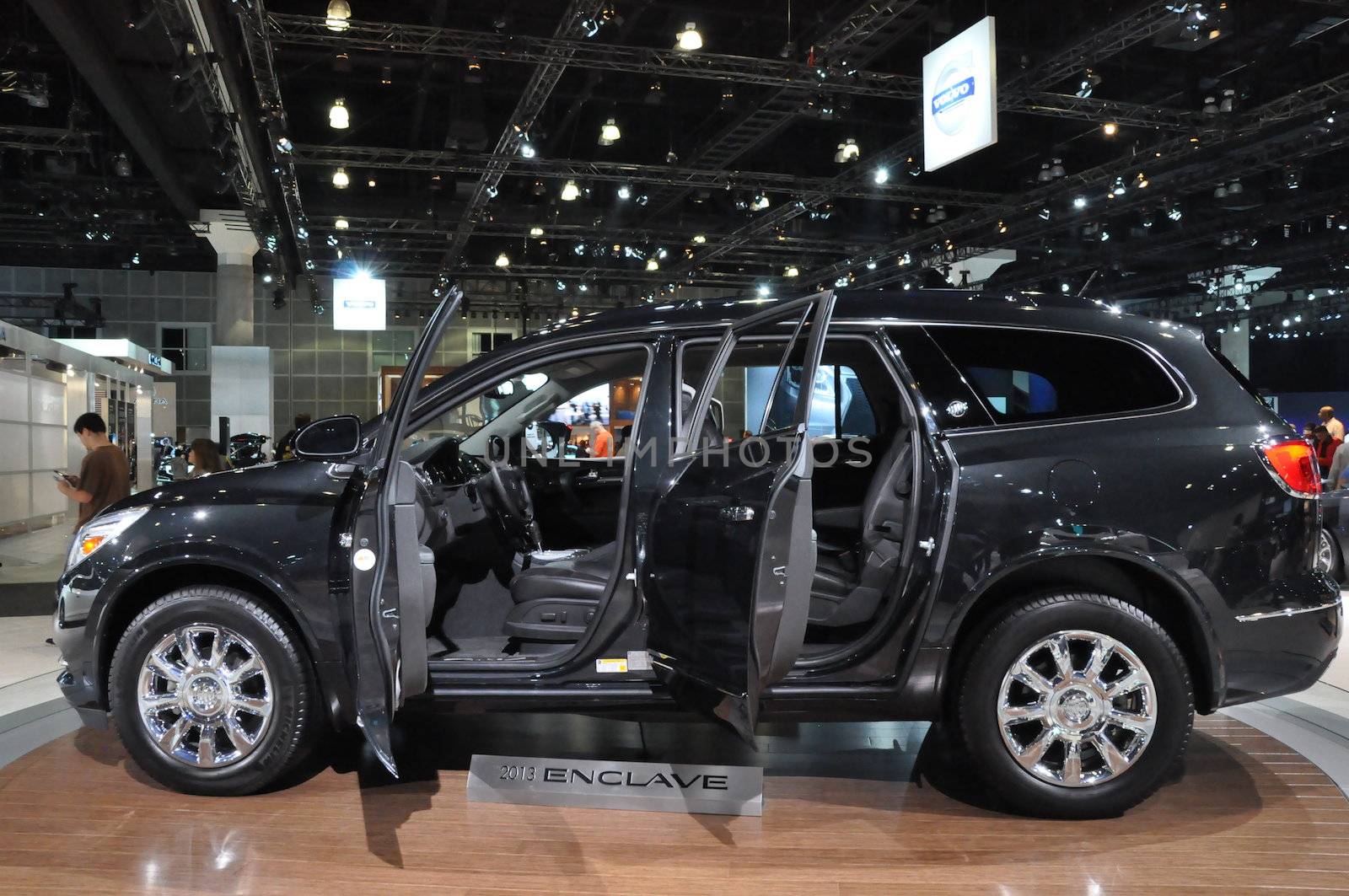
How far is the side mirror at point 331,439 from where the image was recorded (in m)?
2.93

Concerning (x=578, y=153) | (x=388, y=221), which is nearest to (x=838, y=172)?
(x=578, y=153)

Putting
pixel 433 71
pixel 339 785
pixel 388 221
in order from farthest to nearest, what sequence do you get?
1. pixel 388 221
2. pixel 433 71
3. pixel 339 785

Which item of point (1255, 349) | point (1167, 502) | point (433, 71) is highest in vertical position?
point (433, 71)

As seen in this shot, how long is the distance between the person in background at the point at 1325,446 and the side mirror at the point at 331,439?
10324 millimetres

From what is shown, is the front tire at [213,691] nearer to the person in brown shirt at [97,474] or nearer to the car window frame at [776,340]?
the car window frame at [776,340]

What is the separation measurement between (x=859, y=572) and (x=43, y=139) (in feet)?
46.8

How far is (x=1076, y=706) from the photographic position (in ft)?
9.73

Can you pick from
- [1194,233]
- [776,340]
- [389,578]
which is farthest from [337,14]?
[1194,233]

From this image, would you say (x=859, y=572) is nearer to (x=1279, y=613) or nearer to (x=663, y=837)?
(x=663, y=837)

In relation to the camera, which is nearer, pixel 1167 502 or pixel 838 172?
pixel 1167 502

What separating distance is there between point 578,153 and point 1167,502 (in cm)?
1352

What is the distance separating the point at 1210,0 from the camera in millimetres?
8812

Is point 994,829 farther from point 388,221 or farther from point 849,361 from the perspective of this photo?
point 388,221

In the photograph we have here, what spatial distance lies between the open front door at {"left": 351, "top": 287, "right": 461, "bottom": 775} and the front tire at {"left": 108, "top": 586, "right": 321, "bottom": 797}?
466 mm
